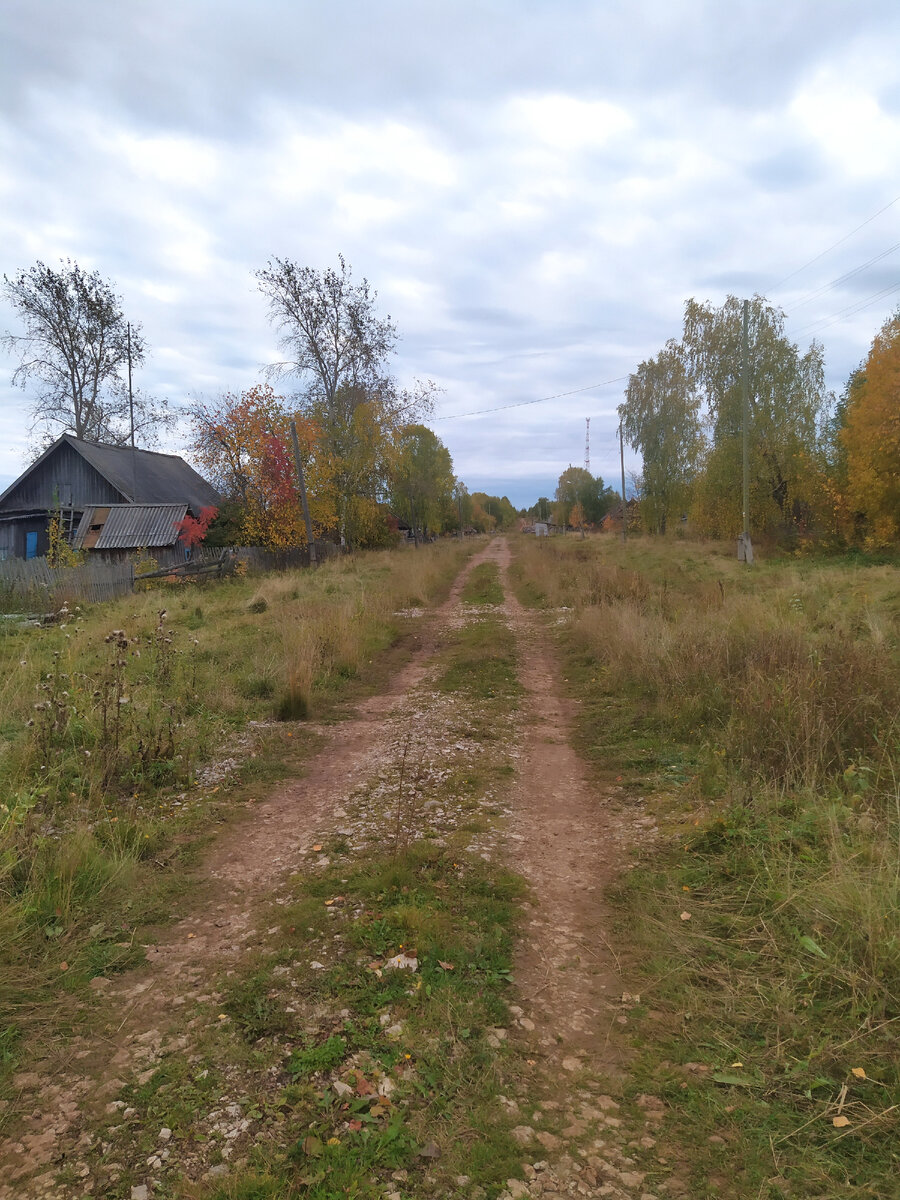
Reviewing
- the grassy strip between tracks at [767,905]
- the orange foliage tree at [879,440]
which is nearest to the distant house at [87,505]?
the grassy strip between tracks at [767,905]

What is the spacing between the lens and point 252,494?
28.0 m

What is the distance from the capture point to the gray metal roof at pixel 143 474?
1054 inches

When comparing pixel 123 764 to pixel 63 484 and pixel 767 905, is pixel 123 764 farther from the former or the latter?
pixel 63 484

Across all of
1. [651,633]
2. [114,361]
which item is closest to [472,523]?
[114,361]

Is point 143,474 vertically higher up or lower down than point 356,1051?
higher up

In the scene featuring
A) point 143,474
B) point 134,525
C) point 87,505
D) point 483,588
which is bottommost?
point 483,588

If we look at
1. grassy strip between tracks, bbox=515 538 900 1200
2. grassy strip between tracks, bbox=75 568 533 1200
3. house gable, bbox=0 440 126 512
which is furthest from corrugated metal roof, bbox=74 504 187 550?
grassy strip between tracks, bbox=75 568 533 1200

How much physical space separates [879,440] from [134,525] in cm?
2699

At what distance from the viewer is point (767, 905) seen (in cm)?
336

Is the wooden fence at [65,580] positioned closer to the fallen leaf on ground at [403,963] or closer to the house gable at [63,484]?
the house gable at [63,484]

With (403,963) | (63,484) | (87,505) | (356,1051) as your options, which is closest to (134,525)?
(87,505)

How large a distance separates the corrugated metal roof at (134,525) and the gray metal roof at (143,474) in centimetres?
97

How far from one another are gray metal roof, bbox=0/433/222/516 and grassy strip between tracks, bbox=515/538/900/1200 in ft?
84.9

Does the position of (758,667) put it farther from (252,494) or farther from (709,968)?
(252,494)
